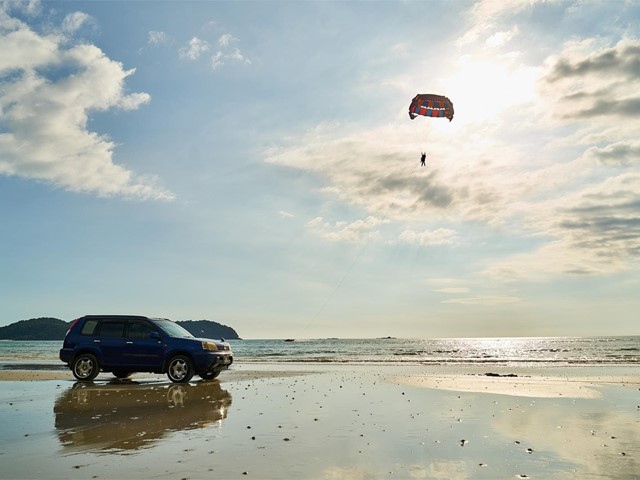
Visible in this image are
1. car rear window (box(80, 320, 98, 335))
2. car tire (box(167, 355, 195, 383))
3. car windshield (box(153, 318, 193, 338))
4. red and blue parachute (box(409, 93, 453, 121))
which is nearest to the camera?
car tire (box(167, 355, 195, 383))

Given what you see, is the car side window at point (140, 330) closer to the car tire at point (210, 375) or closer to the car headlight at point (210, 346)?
the car headlight at point (210, 346)

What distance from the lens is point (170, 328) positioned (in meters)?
18.3

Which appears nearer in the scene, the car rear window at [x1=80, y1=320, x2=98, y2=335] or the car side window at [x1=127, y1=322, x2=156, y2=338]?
the car side window at [x1=127, y1=322, x2=156, y2=338]

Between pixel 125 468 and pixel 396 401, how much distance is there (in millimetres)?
7756

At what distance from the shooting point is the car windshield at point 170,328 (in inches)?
704

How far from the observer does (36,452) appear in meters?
7.04

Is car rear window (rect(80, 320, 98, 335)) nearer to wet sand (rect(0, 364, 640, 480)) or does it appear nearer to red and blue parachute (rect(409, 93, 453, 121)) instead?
wet sand (rect(0, 364, 640, 480))

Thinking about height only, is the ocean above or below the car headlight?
below

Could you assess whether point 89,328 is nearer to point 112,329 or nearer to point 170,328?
point 112,329

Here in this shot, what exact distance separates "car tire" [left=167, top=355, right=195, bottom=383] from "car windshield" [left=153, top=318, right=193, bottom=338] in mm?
907

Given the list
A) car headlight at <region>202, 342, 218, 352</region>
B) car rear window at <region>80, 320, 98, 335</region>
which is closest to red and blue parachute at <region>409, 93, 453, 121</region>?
car headlight at <region>202, 342, 218, 352</region>

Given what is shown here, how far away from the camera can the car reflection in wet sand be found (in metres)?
7.93

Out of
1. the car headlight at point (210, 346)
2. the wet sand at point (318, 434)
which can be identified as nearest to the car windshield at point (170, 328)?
the car headlight at point (210, 346)

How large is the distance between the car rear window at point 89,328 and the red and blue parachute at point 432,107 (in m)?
21.2
